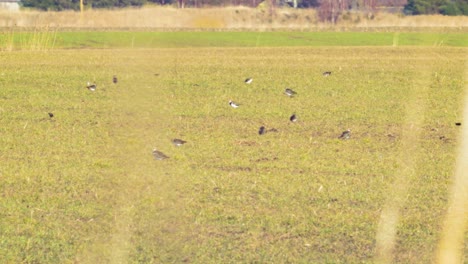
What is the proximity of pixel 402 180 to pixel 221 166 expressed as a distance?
6.19 feet

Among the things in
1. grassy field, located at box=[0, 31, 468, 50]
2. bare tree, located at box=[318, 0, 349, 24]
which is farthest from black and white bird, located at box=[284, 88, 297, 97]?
bare tree, located at box=[318, 0, 349, 24]

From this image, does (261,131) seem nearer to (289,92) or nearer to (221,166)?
(221,166)

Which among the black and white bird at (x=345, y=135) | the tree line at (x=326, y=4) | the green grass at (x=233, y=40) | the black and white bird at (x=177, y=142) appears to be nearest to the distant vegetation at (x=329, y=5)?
the tree line at (x=326, y=4)

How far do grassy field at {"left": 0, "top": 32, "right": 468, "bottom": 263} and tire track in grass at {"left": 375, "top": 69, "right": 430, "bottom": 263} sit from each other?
37 millimetres

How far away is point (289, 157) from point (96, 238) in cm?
365

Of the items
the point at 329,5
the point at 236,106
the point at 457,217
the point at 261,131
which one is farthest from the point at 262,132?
Result: the point at 329,5

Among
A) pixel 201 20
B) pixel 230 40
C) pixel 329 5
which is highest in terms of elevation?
pixel 230 40

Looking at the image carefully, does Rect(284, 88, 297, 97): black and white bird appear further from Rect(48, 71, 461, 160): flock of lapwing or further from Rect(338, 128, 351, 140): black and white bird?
Rect(338, 128, 351, 140): black and white bird

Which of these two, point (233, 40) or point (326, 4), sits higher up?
point (233, 40)

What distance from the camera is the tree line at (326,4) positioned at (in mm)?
60844

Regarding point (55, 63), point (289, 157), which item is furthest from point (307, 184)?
point (55, 63)

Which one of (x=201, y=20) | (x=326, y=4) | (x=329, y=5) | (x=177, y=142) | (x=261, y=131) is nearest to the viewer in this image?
(x=177, y=142)

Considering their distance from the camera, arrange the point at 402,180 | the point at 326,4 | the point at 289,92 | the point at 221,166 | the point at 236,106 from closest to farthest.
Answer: the point at 402,180 → the point at 221,166 → the point at 236,106 → the point at 289,92 → the point at 326,4

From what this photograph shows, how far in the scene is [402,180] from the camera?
8539 millimetres
